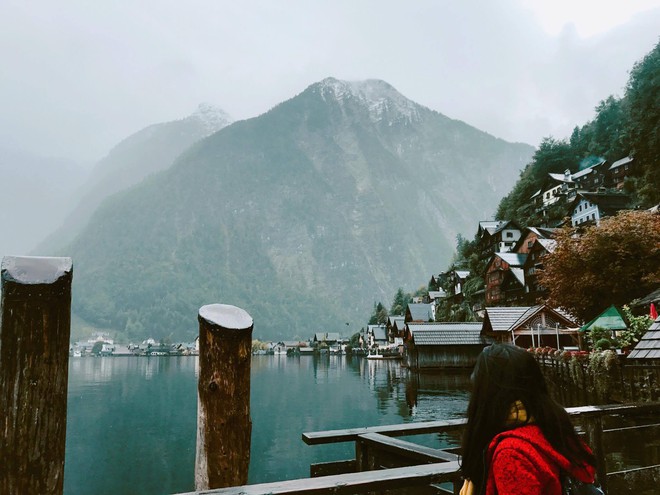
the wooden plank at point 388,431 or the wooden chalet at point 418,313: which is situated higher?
the wooden chalet at point 418,313

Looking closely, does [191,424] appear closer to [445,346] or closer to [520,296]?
[445,346]

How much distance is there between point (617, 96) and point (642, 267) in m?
61.2

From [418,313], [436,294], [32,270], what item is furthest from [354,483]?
[436,294]

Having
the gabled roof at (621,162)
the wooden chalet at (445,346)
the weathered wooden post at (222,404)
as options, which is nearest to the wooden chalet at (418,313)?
the wooden chalet at (445,346)

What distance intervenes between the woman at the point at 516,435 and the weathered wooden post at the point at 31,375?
2542 mm

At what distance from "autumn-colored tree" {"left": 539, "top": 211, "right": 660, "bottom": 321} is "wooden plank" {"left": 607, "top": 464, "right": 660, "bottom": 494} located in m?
28.6

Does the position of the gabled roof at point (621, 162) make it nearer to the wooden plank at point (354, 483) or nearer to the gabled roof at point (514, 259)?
the gabled roof at point (514, 259)

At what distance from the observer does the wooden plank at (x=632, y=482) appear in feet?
22.2

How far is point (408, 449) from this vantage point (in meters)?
4.89

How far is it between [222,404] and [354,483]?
1.49m

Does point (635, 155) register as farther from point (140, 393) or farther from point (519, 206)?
point (140, 393)

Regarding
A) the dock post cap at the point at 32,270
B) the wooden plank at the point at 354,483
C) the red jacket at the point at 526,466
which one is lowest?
the wooden plank at the point at 354,483

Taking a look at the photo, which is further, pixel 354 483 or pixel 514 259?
pixel 514 259

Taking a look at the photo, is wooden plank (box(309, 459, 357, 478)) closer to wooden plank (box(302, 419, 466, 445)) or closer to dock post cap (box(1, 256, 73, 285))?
wooden plank (box(302, 419, 466, 445))
